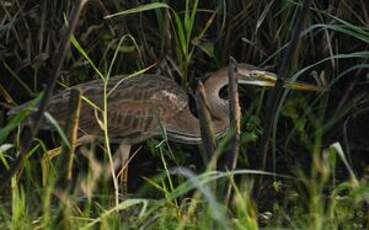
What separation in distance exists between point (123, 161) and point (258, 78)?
30.1 inches

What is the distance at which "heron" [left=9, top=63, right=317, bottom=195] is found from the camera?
5684 mm

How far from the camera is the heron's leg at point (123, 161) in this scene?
17.6 feet

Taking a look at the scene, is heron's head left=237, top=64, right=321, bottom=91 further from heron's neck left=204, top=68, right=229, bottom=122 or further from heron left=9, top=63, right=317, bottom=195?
heron's neck left=204, top=68, right=229, bottom=122

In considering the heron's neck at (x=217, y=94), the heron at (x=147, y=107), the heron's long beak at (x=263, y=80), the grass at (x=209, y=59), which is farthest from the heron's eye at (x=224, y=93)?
the heron's long beak at (x=263, y=80)

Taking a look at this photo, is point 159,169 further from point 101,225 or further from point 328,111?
point 101,225

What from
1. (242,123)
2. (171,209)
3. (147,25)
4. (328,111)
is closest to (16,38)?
(147,25)

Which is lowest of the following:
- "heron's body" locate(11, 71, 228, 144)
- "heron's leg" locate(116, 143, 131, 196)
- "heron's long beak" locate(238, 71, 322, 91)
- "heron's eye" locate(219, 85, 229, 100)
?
"heron's eye" locate(219, 85, 229, 100)

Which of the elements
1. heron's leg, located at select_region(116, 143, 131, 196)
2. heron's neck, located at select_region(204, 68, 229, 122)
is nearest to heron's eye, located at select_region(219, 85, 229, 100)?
heron's neck, located at select_region(204, 68, 229, 122)

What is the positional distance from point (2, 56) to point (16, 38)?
113 mm

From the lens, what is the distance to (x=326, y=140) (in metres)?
5.70

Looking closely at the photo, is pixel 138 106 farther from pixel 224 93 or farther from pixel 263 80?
pixel 224 93

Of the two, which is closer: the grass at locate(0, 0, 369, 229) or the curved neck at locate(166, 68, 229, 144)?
the grass at locate(0, 0, 369, 229)

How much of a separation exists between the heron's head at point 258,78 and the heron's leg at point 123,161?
64 cm

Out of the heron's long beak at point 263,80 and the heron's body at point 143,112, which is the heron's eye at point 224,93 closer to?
the heron's body at point 143,112
